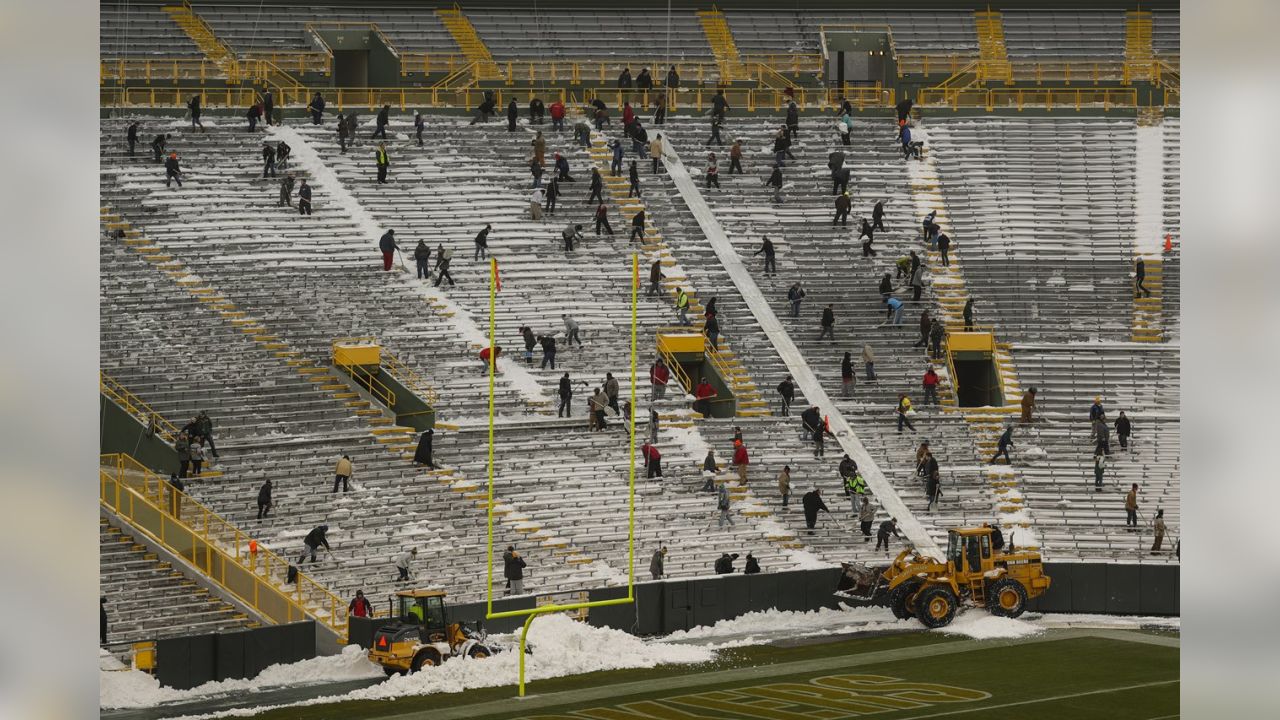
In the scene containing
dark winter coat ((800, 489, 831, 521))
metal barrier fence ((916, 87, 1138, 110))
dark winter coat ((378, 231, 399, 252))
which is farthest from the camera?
metal barrier fence ((916, 87, 1138, 110))

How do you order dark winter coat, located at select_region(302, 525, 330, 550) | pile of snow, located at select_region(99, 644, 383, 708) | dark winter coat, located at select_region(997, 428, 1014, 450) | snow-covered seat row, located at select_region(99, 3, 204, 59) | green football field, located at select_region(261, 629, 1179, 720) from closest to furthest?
green football field, located at select_region(261, 629, 1179, 720) < pile of snow, located at select_region(99, 644, 383, 708) < dark winter coat, located at select_region(302, 525, 330, 550) < dark winter coat, located at select_region(997, 428, 1014, 450) < snow-covered seat row, located at select_region(99, 3, 204, 59)

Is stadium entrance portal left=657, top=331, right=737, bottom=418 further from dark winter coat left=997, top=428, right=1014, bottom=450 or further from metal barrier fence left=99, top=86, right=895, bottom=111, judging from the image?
metal barrier fence left=99, top=86, right=895, bottom=111

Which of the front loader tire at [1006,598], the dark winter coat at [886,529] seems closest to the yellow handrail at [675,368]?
the dark winter coat at [886,529]

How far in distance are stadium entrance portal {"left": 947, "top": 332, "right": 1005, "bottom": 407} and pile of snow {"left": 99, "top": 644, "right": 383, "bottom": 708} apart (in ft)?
44.9

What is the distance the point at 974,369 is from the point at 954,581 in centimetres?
938

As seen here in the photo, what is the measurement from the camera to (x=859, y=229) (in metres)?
35.2

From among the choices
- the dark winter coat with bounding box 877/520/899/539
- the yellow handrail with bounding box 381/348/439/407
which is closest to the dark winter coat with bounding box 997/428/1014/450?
the dark winter coat with bounding box 877/520/899/539

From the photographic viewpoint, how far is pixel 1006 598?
79.7 feet

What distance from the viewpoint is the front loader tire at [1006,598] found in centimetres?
2416

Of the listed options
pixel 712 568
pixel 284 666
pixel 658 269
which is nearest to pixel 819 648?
pixel 712 568

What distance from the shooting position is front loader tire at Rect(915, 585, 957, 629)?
23859 millimetres

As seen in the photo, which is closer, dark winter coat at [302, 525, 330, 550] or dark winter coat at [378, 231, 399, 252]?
dark winter coat at [302, 525, 330, 550]
